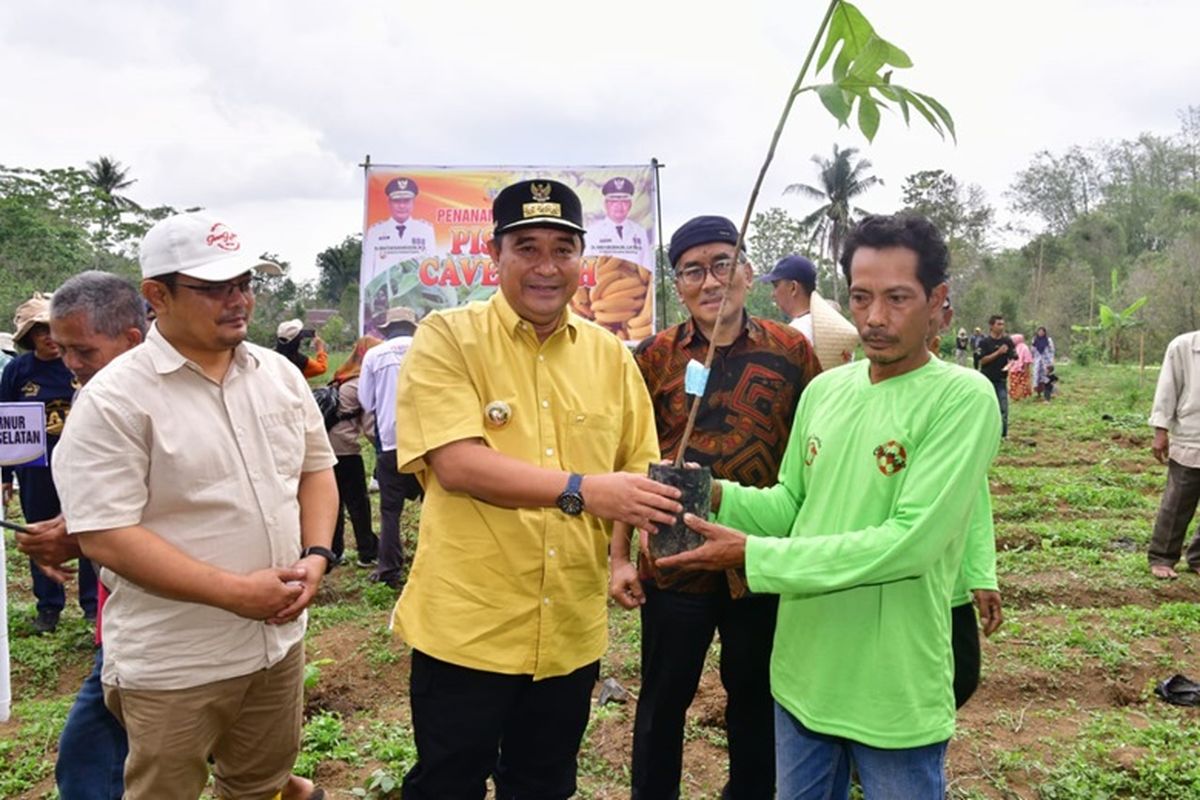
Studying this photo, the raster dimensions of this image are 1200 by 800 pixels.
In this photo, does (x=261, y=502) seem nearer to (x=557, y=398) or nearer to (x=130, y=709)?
(x=130, y=709)

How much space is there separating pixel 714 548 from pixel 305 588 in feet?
3.45

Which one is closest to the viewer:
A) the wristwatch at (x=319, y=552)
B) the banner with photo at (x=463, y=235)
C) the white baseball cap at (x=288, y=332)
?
the wristwatch at (x=319, y=552)

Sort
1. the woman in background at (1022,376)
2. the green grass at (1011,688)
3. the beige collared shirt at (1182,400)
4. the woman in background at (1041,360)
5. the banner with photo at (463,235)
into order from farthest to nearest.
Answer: the woman in background at (1022,376) < the woman in background at (1041,360) < the banner with photo at (463,235) < the beige collared shirt at (1182,400) < the green grass at (1011,688)

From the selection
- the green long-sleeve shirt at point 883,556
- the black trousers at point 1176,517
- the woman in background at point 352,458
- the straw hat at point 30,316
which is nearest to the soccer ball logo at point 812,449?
the green long-sleeve shirt at point 883,556

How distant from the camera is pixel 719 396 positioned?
2.63 meters

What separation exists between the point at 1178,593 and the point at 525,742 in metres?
5.26

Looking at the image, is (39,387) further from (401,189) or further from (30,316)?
(401,189)

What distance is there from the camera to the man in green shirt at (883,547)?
5.52 ft

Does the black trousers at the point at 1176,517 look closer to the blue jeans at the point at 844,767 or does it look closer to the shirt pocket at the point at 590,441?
the blue jeans at the point at 844,767

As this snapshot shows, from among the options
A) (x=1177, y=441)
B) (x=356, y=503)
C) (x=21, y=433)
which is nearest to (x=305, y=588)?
(x=21, y=433)

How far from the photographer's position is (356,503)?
6.31 m

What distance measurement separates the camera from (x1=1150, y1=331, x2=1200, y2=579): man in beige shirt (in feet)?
18.3

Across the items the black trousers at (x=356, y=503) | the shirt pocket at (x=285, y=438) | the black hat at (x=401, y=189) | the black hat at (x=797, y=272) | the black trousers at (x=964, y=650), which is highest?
the black hat at (x=401, y=189)

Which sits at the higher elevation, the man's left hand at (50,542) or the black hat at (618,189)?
the black hat at (618,189)
